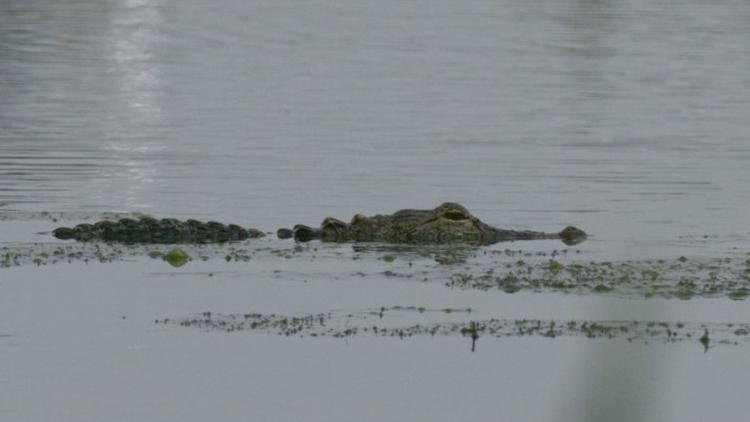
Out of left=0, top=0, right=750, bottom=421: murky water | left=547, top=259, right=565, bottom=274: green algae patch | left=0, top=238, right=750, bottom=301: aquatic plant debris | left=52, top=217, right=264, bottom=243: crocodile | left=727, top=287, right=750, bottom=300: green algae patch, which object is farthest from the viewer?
left=52, top=217, right=264, bottom=243: crocodile

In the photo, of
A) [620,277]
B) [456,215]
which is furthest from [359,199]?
[620,277]

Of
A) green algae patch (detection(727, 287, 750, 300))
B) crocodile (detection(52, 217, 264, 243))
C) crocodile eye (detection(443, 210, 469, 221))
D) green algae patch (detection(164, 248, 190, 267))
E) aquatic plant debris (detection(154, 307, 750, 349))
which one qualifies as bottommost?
aquatic plant debris (detection(154, 307, 750, 349))

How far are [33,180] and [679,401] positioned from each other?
14.5 metres

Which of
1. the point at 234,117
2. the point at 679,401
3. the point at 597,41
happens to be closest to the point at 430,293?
the point at 679,401

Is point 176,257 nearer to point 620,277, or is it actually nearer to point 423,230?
point 423,230

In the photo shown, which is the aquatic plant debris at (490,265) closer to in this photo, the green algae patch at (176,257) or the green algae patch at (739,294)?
the green algae patch at (739,294)

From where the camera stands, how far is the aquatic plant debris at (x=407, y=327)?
12156 millimetres

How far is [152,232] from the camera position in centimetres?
1723

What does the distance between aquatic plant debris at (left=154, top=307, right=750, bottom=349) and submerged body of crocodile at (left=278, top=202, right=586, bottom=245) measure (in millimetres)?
4202

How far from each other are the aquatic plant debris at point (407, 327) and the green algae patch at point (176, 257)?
110 inches

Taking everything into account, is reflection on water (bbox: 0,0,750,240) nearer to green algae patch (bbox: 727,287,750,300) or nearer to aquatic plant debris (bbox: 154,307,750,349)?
green algae patch (bbox: 727,287,750,300)

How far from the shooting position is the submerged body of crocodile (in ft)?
56.4

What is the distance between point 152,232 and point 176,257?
1.35 metres

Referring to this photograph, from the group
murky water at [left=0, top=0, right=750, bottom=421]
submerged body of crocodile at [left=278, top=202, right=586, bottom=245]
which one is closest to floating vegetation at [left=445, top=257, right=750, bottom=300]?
murky water at [left=0, top=0, right=750, bottom=421]
